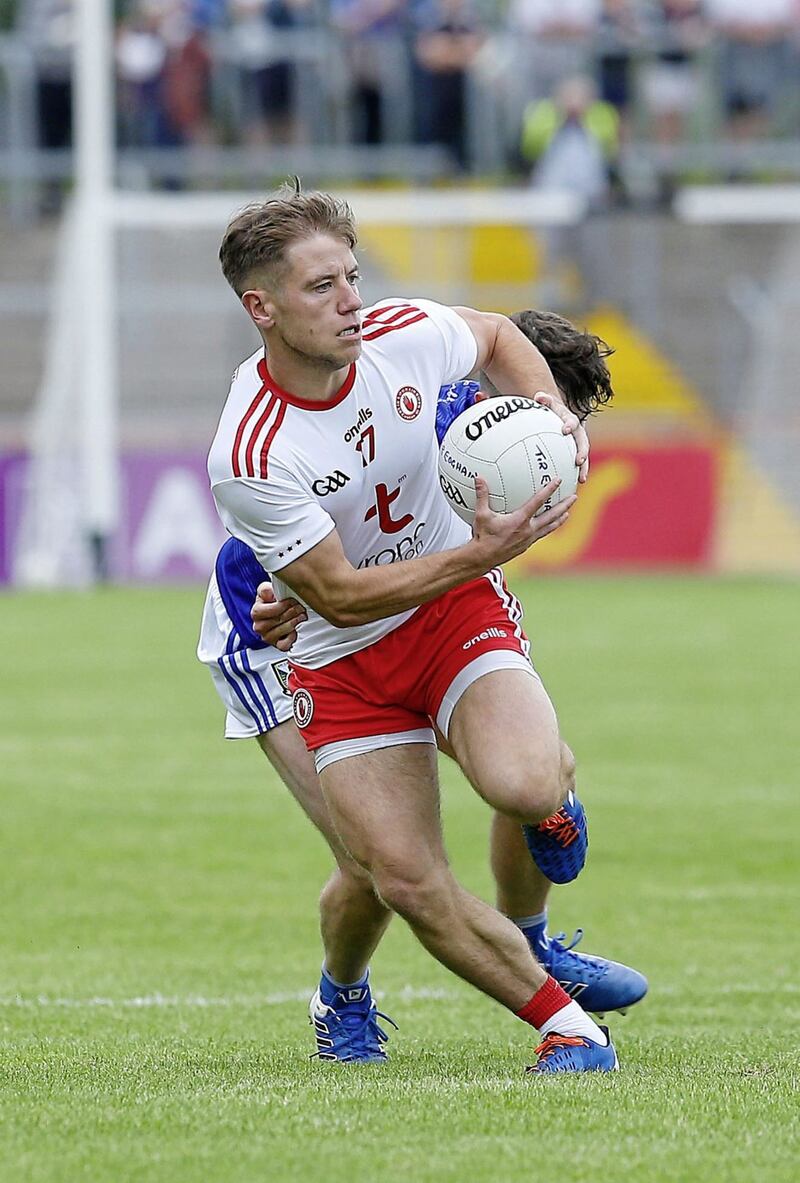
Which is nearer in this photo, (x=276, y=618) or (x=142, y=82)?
(x=276, y=618)

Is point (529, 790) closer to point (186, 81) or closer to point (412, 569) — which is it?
point (412, 569)

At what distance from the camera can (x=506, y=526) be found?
17.8 feet

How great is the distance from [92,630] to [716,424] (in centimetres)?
865

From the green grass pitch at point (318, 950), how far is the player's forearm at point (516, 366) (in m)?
1.85

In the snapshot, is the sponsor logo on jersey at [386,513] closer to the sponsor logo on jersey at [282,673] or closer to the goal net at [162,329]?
the sponsor logo on jersey at [282,673]

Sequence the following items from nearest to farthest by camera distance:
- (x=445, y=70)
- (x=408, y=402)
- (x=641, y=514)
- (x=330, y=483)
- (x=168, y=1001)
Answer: (x=330, y=483) → (x=408, y=402) → (x=168, y=1001) → (x=641, y=514) → (x=445, y=70)

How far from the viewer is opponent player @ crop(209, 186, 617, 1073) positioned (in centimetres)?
549

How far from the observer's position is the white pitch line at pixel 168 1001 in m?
6.82

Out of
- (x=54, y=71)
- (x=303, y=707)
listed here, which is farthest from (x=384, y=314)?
(x=54, y=71)

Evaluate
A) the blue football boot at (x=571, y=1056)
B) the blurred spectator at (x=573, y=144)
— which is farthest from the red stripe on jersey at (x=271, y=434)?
the blurred spectator at (x=573, y=144)

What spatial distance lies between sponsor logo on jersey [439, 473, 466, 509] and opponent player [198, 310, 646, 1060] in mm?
352

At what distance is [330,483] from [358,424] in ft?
0.60

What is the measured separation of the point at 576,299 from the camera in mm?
24969

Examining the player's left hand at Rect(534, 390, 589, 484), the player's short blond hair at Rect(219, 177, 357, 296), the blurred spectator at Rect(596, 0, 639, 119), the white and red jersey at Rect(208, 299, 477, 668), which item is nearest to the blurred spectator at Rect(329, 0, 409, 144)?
the blurred spectator at Rect(596, 0, 639, 119)
